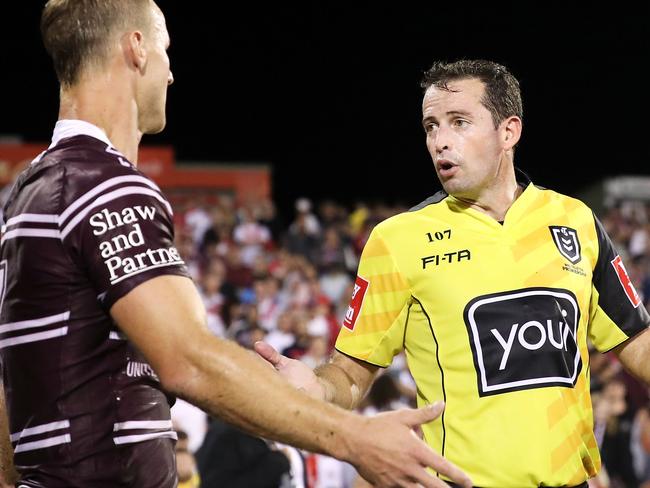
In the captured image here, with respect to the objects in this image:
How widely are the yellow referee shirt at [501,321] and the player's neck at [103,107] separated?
1183 millimetres

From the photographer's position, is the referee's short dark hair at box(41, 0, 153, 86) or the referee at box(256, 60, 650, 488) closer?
the referee's short dark hair at box(41, 0, 153, 86)

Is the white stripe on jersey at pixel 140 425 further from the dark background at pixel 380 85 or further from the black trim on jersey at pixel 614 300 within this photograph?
the dark background at pixel 380 85

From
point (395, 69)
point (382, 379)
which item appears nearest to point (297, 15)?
point (395, 69)

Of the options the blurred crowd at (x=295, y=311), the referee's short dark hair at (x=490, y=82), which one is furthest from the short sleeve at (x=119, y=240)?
the blurred crowd at (x=295, y=311)

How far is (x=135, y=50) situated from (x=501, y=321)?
1490 millimetres

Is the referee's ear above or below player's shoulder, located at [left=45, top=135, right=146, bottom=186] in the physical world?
above

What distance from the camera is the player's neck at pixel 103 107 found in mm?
2564

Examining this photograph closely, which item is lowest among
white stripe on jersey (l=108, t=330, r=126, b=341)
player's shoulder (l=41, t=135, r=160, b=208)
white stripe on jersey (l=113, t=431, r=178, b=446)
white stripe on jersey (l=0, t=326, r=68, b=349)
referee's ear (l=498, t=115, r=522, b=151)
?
white stripe on jersey (l=113, t=431, r=178, b=446)

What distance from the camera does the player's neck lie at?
2.56m

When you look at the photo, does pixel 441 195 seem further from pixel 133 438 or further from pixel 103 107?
pixel 133 438

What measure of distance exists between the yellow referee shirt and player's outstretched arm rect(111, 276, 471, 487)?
103 centimetres

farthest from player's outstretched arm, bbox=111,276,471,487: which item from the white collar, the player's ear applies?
the player's ear

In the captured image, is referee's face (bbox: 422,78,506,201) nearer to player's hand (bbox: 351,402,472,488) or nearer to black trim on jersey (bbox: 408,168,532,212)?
black trim on jersey (bbox: 408,168,532,212)

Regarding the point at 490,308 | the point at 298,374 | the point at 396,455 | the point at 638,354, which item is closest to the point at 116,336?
the point at 396,455
